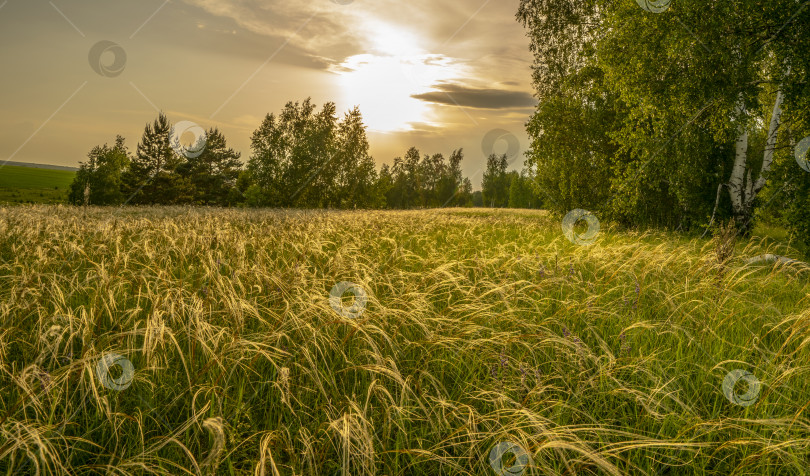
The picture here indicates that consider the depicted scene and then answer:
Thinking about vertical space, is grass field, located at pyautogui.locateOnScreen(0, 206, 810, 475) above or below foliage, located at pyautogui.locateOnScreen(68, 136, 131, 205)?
below

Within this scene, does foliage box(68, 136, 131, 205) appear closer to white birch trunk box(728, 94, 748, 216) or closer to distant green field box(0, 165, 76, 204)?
distant green field box(0, 165, 76, 204)

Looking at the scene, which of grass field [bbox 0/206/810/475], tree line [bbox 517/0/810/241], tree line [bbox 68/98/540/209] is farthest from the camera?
tree line [bbox 68/98/540/209]

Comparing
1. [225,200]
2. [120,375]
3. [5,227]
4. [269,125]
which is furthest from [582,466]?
[225,200]

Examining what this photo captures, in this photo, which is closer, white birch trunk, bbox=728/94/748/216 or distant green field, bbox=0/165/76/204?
white birch trunk, bbox=728/94/748/216

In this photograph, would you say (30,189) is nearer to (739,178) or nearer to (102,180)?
(102,180)

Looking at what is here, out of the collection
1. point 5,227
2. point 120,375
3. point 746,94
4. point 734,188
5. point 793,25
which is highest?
point 793,25

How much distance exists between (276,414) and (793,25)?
40.7 feet

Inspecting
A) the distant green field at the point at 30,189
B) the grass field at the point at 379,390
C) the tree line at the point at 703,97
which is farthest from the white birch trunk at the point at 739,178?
the distant green field at the point at 30,189

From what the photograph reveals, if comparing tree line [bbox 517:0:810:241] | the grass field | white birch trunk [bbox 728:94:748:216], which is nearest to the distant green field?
the grass field

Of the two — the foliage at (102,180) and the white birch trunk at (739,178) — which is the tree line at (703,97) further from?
the foliage at (102,180)

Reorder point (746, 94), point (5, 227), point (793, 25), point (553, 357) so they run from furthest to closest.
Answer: point (746, 94)
point (793, 25)
point (5, 227)
point (553, 357)

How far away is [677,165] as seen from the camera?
10.9 meters

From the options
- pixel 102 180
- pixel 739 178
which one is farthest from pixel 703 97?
pixel 102 180

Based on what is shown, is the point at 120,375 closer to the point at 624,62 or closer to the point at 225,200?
the point at 624,62
